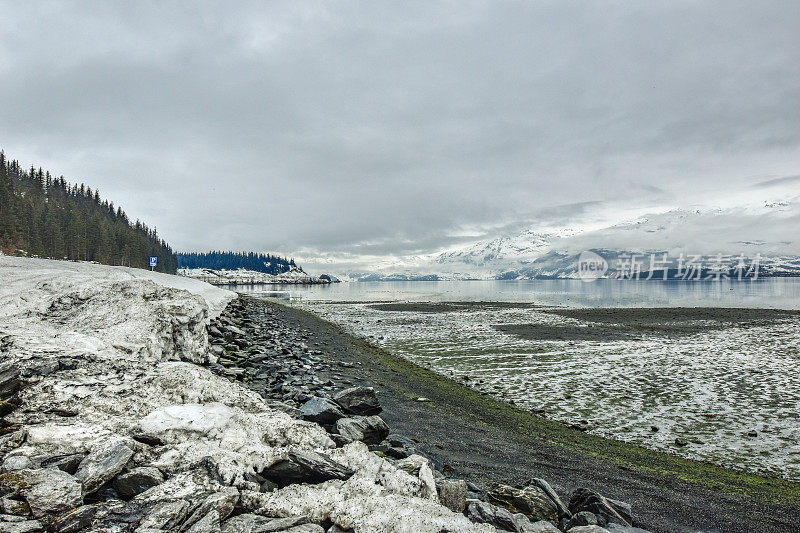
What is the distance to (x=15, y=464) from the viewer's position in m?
4.29

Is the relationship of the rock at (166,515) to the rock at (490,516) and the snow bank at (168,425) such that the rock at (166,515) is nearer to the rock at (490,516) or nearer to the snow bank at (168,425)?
the snow bank at (168,425)

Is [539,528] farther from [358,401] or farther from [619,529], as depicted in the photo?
[358,401]

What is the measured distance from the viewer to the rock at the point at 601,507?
5.61 meters

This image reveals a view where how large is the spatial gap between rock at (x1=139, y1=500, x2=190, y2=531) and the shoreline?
542cm

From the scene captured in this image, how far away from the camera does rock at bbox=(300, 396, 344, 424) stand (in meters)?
7.67

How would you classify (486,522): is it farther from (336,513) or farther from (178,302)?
(178,302)

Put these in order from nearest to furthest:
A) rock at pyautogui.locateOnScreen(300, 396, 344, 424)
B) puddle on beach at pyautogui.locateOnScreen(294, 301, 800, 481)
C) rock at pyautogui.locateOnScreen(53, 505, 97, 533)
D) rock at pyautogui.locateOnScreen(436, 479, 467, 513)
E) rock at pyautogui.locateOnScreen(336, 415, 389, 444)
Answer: rock at pyautogui.locateOnScreen(53, 505, 97, 533) → rock at pyautogui.locateOnScreen(436, 479, 467, 513) → rock at pyautogui.locateOnScreen(336, 415, 389, 444) → rock at pyautogui.locateOnScreen(300, 396, 344, 424) → puddle on beach at pyautogui.locateOnScreen(294, 301, 800, 481)

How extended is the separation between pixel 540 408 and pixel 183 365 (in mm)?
12230

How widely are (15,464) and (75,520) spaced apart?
1.59 metres

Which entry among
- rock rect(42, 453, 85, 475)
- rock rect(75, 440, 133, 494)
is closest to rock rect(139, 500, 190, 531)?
rock rect(75, 440, 133, 494)

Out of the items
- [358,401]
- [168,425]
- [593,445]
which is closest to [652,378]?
[593,445]

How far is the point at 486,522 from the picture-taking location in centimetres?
474

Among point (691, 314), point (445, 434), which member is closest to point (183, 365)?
point (445, 434)

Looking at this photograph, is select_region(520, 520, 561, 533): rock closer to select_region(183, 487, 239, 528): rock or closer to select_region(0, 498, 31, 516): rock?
select_region(183, 487, 239, 528): rock
